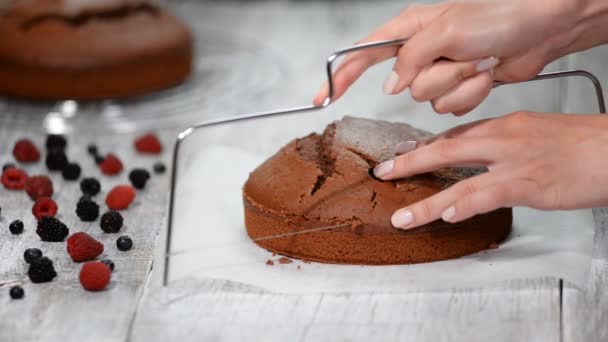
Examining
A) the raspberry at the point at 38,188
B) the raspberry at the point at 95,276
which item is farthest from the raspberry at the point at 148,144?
the raspberry at the point at 95,276

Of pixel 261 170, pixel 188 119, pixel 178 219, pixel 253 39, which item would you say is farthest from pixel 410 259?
pixel 253 39

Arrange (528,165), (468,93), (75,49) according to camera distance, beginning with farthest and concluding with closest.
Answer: (75,49)
(468,93)
(528,165)

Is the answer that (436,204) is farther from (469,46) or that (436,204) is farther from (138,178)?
(138,178)

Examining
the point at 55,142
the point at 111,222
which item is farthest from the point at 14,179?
the point at 111,222

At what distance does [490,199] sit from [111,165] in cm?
84

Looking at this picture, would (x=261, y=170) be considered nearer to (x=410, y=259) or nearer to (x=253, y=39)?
(x=410, y=259)

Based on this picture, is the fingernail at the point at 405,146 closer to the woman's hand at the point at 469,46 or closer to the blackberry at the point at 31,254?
the woman's hand at the point at 469,46

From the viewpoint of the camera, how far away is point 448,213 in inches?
48.8

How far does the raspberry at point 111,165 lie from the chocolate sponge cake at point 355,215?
0.48m

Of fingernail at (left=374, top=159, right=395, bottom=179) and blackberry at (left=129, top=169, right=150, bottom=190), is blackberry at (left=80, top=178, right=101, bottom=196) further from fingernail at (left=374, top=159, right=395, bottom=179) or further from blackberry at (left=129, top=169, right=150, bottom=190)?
fingernail at (left=374, top=159, right=395, bottom=179)

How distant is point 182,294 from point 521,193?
0.46 meters

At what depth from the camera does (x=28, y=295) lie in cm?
127

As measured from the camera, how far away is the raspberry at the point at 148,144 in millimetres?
1913

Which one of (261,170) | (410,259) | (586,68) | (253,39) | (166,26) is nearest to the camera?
(410,259)
